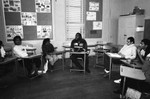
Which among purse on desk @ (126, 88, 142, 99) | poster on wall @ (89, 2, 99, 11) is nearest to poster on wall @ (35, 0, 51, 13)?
poster on wall @ (89, 2, 99, 11)

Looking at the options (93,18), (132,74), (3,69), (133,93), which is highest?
(93,18)

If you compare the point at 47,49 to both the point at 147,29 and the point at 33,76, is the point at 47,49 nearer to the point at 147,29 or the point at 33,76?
the point at 33,76

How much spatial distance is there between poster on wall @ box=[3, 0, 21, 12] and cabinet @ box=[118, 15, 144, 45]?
457 cm

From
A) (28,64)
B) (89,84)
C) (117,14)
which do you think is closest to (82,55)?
(89,84)

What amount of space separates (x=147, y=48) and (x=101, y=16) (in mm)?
3933

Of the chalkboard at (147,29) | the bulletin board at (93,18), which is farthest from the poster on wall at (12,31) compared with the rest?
the chalkboard at (147,29)

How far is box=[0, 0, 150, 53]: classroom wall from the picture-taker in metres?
5.37

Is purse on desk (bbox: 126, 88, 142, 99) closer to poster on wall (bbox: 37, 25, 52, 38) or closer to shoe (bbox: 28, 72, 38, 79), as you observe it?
shoe (bbox: 28, 72, 38, 79)

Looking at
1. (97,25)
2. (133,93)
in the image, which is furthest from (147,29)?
(133,93)

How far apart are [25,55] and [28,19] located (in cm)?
223

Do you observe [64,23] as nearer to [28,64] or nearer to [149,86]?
[28,64]

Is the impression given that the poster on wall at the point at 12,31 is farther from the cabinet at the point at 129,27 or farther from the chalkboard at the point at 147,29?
the chalkboard at the point at 147,29

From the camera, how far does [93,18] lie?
20.1ft

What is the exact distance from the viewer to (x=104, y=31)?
6.43 m
